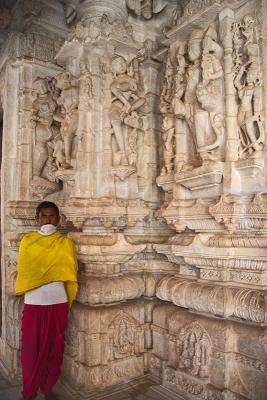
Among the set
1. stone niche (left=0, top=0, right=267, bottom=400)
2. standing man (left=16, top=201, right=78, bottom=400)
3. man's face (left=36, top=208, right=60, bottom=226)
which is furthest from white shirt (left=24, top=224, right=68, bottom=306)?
man's face (left=36, top=208, right=60, bottom=226)

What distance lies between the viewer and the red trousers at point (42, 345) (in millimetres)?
3803

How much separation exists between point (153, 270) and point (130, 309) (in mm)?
665

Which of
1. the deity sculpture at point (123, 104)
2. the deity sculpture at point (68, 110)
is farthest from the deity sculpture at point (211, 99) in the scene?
the deity sculpture at point (68, 110)

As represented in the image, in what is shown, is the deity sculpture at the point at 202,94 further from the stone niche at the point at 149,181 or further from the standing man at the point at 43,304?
the standing man at the point at 43,304

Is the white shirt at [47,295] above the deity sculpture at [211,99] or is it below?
below

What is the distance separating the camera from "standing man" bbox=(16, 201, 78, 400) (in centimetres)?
383

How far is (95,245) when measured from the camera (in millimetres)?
4191

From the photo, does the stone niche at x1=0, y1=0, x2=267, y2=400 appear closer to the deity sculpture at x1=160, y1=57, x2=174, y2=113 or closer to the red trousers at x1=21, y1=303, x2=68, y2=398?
the deity sculpture at x1=160, y1=57, x2=174, y2=113

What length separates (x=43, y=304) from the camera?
390cm

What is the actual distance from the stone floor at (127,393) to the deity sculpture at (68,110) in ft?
9.43

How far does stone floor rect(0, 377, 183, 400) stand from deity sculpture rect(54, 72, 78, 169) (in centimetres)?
287

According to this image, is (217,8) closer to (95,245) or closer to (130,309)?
(95,245)

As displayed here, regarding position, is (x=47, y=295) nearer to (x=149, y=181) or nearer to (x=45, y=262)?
(x=45, y=262)

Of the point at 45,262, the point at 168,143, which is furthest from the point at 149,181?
the point at 45,262
